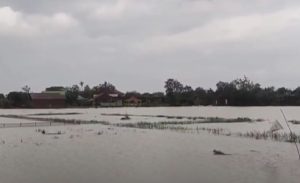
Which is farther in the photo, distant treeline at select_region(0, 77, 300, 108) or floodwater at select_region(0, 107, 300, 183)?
distant treeline at select_region(0, 77, 300, 108)

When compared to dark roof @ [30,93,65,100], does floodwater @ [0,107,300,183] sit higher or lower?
lower

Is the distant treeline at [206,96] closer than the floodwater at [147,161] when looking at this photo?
No

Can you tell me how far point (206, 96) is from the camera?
11444cm

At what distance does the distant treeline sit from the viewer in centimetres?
10025

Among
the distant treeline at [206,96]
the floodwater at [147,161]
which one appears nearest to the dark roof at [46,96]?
the distant treeline at [206,96]

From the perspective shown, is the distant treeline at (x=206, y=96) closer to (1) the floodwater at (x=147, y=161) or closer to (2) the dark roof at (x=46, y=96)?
(2) the dark roof at (x=46, y=96)

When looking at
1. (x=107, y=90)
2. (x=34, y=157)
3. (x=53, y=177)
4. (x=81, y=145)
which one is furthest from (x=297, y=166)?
(x=107, y=90)

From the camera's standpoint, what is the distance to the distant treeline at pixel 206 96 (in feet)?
329

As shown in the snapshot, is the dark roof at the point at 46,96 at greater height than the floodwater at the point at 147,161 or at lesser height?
greater

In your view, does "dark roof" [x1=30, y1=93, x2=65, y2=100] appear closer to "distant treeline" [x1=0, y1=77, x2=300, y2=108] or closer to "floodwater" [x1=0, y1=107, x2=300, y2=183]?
"distant treeline" [x1=0, y1=77, x2=300, y2=108]

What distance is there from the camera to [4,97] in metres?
104

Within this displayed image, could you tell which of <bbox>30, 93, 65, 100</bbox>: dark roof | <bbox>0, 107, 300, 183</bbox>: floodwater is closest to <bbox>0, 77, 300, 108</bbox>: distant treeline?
<bbox>30, 93, 65, 100</bbox>: dark roof

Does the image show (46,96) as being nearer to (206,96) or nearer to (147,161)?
(206,96)

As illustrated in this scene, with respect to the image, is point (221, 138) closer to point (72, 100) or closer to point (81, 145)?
point (81, 145)
